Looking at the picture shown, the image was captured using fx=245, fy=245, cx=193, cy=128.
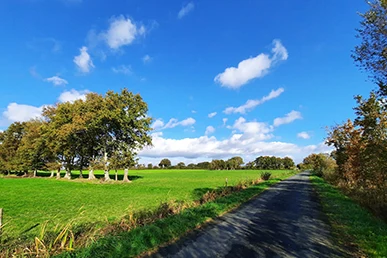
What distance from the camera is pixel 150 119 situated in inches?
1918

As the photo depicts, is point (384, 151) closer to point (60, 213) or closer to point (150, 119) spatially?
point (60, 213)

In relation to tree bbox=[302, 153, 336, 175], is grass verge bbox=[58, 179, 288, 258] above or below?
below

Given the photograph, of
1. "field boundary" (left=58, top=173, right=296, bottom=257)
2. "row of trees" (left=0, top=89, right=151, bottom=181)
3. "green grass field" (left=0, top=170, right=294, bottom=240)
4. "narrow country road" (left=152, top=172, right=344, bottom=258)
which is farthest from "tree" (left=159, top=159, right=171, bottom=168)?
"field boundary" (left=58, top=173, right=296, bottom=257)

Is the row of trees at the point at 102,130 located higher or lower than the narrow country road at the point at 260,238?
higher

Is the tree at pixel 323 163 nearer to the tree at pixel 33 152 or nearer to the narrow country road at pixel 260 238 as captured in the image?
the narrow country road at pixel 260 238

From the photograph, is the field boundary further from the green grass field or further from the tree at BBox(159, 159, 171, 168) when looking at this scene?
the tree at BBox(159, 159, 171, 168)

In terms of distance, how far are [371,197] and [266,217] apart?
7.43 metres

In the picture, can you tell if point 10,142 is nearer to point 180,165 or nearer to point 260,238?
point 260,238

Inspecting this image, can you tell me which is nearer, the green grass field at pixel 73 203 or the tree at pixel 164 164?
the green grass field at pixel 73 203

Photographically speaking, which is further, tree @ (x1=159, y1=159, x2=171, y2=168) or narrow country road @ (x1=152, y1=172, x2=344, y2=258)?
tree @ (x1=159, y1=159, x2=171, y2=168)

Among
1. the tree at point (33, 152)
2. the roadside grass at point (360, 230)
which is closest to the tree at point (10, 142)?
the tree at point (33, 152)

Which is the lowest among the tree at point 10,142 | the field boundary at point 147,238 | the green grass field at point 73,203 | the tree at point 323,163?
the green grass field at point 73,203

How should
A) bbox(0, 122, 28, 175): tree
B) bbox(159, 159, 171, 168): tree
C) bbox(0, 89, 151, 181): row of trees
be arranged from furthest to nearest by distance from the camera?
bbox(159, 159, 171, 168): tree
bbox(0, 122, 28, 175): tree
bbox(0, 89, 151, 181): row of trees

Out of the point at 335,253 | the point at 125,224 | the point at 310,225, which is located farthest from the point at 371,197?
the point at 125,224
